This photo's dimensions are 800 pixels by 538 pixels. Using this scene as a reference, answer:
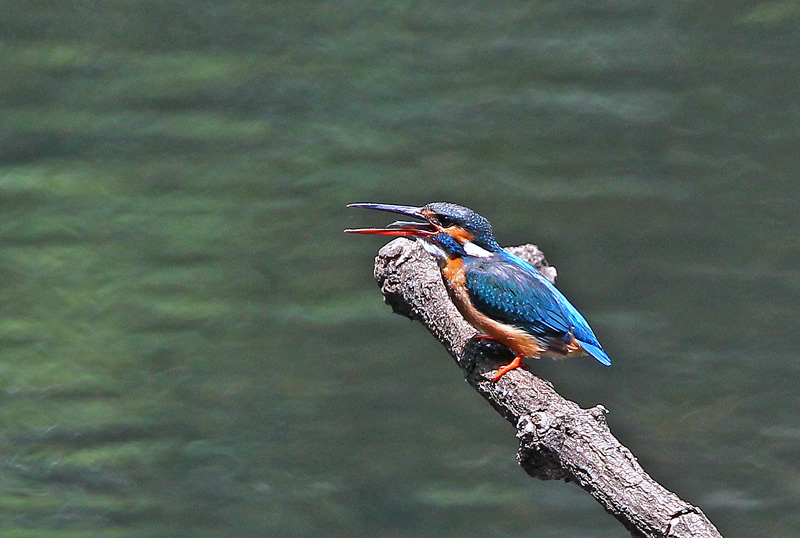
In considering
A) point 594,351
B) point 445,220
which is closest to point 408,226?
point 445,220

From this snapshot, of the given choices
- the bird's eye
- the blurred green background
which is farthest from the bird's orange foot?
the blurred green background

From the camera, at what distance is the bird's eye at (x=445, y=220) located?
352 centimetres

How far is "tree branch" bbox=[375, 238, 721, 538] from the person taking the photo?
265 centimetres

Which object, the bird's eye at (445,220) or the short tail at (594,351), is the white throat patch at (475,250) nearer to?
the bird's eye at (445,220)

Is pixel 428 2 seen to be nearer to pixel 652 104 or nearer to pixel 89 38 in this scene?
pixel 652 104

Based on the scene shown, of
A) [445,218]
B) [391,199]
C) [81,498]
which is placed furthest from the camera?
[391,199]

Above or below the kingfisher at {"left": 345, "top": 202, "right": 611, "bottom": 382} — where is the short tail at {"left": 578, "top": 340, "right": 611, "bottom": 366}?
below

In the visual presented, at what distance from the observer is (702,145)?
581cm

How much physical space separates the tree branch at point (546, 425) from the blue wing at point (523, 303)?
6.6 inches

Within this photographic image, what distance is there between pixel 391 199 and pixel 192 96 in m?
1.53

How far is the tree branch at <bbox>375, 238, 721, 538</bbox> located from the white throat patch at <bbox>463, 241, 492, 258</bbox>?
0.25 meters

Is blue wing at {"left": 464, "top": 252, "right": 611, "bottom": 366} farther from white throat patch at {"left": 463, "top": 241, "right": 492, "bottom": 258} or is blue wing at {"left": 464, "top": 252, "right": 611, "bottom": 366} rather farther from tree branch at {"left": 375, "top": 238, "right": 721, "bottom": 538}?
tree branch at {"left": 375, "top": 238, "right": 721, "bottom": 538}

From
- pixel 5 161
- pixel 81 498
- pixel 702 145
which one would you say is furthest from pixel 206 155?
pixel 702 145

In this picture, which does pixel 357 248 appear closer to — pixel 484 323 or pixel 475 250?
pixel 475 250
